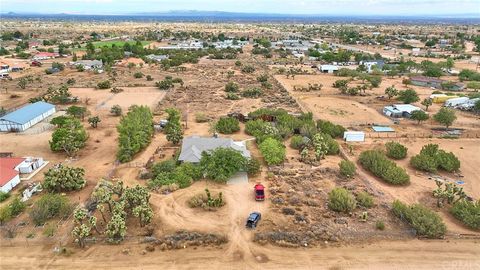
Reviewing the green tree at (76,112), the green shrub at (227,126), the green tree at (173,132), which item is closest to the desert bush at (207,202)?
the green tree at (173,132)

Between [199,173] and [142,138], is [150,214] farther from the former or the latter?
[142,138]

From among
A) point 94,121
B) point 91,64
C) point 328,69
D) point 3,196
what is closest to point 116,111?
point 94,121

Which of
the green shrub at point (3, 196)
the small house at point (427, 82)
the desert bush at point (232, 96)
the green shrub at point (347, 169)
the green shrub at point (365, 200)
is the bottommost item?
the green shrub at point (3, 196)

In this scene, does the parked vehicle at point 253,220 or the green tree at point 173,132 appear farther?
the green tree at point 173,132

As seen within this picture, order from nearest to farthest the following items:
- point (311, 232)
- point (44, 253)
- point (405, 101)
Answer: point (44, 253), point (311, 232), point (405, 101)

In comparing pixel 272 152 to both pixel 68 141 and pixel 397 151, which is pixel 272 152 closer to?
pixel 397 151

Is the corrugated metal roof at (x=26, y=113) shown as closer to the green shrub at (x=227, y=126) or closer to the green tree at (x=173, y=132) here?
the green tree at (x=173, y=132)

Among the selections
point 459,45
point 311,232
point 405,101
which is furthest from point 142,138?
point 459,45

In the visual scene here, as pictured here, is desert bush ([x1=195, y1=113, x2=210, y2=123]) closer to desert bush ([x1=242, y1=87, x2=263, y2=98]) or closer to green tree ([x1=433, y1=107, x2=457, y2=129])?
desert bush ([x1=242, y1=87, x2=263, y2=98])
